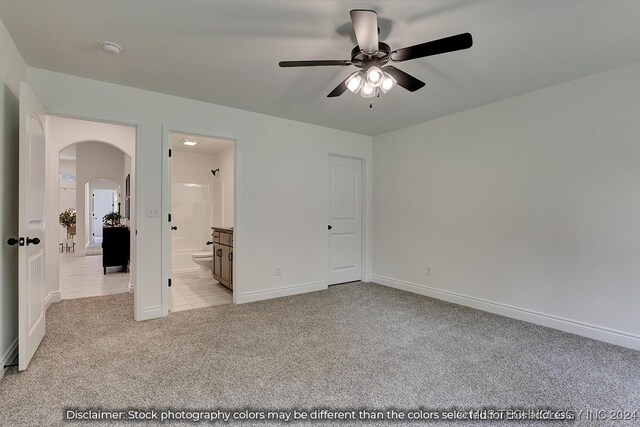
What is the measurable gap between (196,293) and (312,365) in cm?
265

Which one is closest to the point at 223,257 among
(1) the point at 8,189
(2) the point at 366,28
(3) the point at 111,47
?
(1) the point at 8,189

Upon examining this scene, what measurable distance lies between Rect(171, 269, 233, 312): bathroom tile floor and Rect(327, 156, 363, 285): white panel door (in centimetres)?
158

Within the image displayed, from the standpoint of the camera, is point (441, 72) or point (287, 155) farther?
point (287, 155)

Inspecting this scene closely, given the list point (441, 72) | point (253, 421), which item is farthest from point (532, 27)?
point (253, 421)

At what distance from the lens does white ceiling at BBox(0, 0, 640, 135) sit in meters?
1.93

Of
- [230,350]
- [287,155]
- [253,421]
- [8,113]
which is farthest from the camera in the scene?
[287,155]

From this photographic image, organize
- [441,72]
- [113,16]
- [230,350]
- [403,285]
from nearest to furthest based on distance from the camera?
Result: [113,16] → [230,350] → [441,72] → [403,285]

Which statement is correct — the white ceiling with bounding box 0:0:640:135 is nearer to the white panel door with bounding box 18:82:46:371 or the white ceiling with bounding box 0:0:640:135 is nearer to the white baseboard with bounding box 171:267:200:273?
the white panel door with bounding box 18:82:46:371

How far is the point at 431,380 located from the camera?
6.84 feet

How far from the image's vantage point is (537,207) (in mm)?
3191

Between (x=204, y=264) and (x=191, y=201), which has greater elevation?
(x=191, y=201)

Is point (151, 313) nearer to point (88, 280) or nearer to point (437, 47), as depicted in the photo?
point (88, 280)

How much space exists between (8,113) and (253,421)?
2729mm

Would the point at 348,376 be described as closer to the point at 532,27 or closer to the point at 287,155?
the point at 532,27
